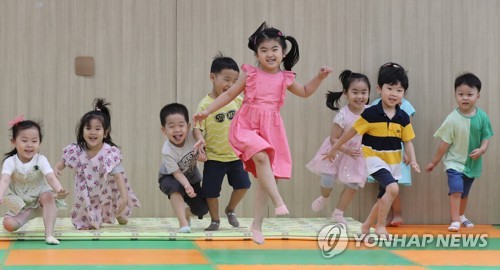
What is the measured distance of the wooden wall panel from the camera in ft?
27.0

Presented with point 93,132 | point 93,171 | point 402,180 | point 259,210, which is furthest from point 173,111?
point 402,180

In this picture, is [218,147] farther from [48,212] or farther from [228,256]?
[228,256]

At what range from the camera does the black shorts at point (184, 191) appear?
23.6 feet

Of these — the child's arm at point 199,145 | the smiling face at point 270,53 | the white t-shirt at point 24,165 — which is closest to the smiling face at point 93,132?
the white t-shirt at point 24,165

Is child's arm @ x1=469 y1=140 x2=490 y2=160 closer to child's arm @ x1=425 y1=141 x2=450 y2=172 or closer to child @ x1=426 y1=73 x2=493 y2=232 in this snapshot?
child @ x1=426 y1=73 x2=493 y2=232

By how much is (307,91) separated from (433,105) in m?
2.32

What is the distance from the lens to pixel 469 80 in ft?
A: 25.7

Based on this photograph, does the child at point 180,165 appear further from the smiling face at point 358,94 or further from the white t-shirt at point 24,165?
the smiling face at point 358,94

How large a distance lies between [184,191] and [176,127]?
0.50 meters

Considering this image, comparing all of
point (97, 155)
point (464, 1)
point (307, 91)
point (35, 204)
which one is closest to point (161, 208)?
point (97, 155)

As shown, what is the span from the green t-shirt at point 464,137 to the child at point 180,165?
218cm

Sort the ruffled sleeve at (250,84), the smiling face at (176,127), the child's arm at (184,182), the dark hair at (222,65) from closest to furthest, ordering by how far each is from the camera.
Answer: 1. the ruffled sleeve at (250,84)
2. the child's arm at (184,182)
3. the smiling face at (176,127)
4. the dark hair at (222,65)

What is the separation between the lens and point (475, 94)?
7.87 m

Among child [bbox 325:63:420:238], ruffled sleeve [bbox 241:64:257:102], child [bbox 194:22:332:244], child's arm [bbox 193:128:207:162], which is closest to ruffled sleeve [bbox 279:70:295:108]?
child [bbox 194:22:332:244]
